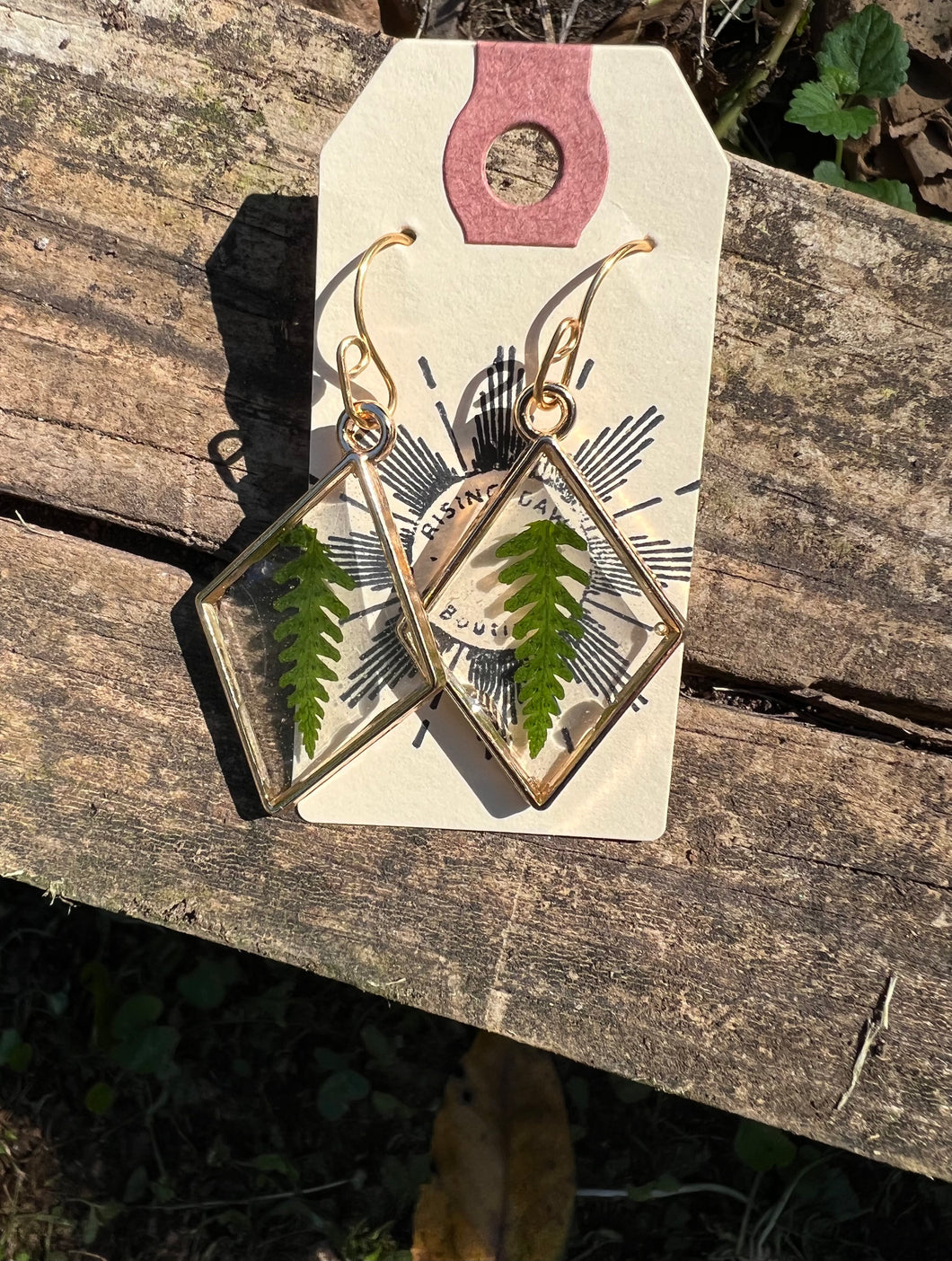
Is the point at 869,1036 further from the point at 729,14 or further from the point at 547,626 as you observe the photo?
the point at 729,14

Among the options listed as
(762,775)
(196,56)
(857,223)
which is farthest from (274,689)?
(857,223)

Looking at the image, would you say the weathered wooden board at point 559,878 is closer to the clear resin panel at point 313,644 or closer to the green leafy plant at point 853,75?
the clear resin panel at point 313,644

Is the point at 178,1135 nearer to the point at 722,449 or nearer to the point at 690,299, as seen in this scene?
the point at 722,449

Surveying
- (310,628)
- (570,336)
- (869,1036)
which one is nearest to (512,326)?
(570,336)

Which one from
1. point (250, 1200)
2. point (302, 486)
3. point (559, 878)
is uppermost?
point (302, 486)

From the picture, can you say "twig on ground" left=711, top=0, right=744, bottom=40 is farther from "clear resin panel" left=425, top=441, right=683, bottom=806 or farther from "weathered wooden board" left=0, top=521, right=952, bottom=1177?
"weathered wooden board" left=0, top=521, right=952, bottom=1177

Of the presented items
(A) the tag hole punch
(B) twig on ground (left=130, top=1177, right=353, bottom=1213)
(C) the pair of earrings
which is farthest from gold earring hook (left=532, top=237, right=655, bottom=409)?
(B) twig on ground (left=130, top=1177, right=353, bottom=1213)

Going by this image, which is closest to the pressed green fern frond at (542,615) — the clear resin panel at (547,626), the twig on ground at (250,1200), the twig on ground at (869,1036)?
the clear resin panel at (547,626)
